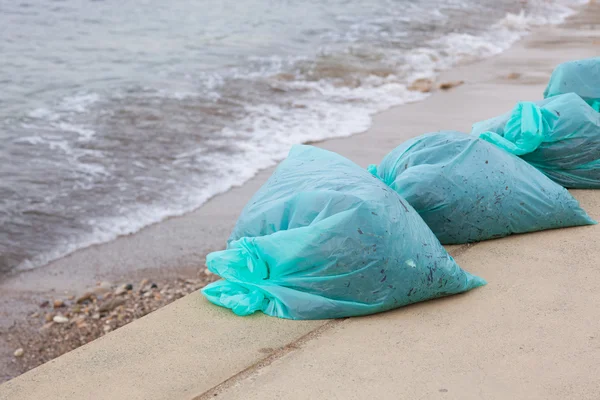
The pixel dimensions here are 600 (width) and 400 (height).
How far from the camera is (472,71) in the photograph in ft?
28.4

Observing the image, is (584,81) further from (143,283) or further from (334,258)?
(143,283)

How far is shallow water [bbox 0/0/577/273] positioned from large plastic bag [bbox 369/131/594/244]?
2.33 meters

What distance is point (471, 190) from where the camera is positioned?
2.71 meters

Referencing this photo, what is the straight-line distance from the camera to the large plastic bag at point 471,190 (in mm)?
2689

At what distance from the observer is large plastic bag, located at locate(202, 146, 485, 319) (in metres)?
2.24

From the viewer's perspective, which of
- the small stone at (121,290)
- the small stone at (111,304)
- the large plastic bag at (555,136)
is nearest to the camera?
the large plastic bag at (555,136)

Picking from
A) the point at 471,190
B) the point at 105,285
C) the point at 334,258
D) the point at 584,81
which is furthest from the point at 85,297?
the point at 584,81

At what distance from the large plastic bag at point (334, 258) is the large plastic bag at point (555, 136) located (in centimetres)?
96

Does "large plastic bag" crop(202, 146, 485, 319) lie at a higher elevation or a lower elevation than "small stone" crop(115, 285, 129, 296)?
higher

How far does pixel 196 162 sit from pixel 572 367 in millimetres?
4074

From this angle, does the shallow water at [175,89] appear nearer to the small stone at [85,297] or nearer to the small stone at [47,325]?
the small stone at [85,297]

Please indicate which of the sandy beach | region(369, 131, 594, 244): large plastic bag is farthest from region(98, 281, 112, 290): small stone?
region(369, 131, 594, 244): large plastic bag

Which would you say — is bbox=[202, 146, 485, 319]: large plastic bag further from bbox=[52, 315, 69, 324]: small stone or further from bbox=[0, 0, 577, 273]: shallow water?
bbox=[0, 0, 577, 273]: shallow water

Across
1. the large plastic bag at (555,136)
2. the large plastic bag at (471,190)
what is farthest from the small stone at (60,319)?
the large plastic bag at (555,136)
